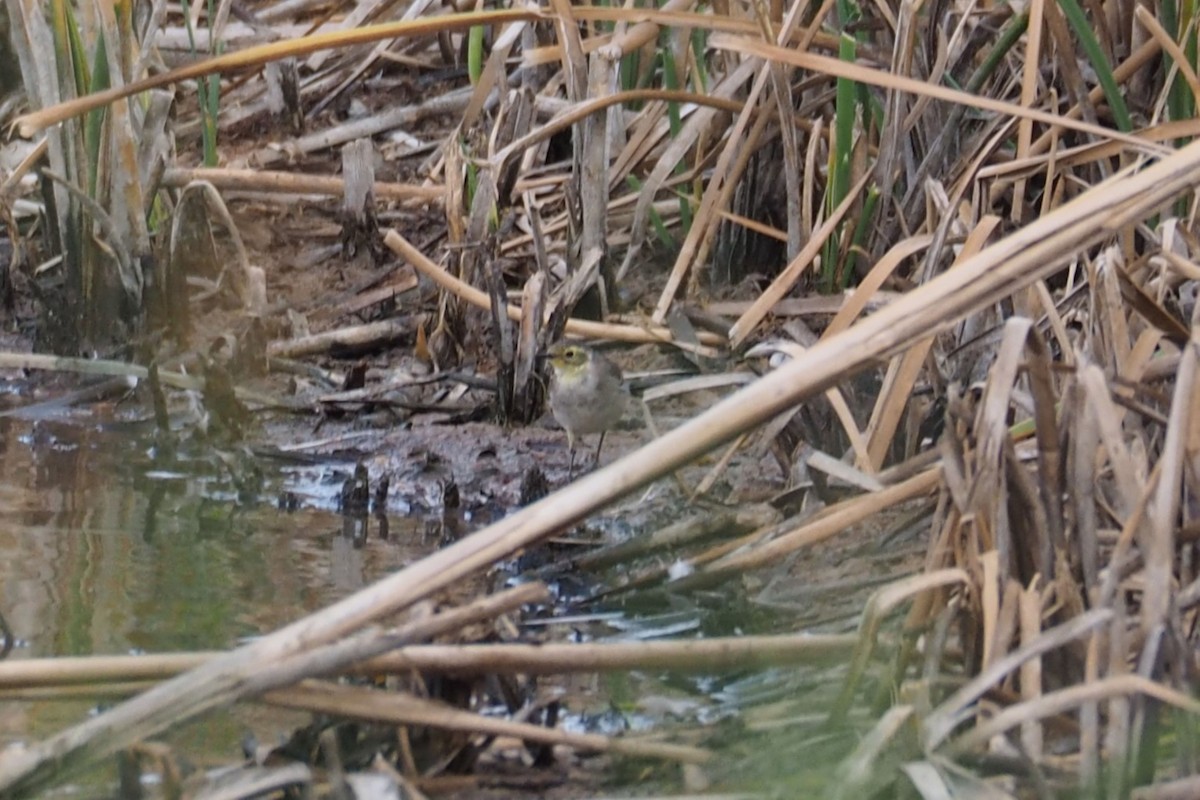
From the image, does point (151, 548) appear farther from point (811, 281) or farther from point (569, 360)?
point (811, 281)

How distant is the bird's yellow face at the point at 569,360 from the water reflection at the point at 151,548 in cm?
61

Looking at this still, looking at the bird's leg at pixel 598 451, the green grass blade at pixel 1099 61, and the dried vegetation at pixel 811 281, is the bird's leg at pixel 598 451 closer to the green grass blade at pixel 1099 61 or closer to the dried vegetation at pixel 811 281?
the dried vegetation at pixel 811 281

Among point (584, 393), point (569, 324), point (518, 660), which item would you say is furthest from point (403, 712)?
point (569, 324)

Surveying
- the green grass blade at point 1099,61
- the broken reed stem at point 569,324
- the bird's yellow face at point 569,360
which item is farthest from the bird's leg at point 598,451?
the green grass blade at point 1099,61

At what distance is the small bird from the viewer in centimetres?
452

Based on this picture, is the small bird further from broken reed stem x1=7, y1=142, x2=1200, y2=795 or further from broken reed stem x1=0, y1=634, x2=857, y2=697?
broken reed stem x1=7, y1=142, x2=1200, y2=795

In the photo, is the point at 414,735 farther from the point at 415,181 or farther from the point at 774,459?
the point at 415,181

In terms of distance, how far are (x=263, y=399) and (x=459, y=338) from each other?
0.65 m

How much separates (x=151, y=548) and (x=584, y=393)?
1211 mm

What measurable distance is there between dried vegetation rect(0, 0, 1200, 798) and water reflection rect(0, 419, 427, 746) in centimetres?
67

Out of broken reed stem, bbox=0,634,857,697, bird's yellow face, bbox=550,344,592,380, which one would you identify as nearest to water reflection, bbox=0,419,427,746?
broken reed stem, bbox=0,634,857,697

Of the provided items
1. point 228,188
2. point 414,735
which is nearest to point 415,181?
point 228,188

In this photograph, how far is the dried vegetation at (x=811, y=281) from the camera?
85.7 inches

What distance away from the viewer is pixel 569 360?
4.67 meters
